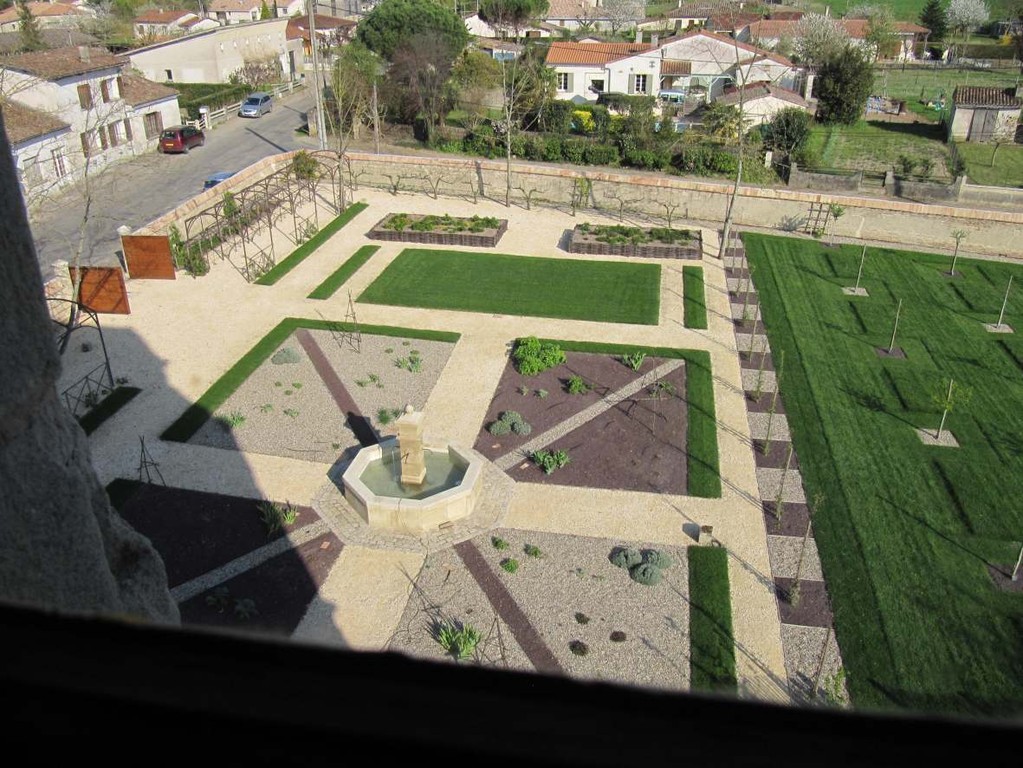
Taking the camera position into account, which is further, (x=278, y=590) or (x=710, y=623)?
(x=278, y=590)

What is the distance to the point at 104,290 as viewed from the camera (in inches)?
839

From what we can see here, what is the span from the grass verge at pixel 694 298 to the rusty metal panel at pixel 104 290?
14.5 metres

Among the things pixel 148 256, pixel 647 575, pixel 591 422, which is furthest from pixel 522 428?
pixel 148 256

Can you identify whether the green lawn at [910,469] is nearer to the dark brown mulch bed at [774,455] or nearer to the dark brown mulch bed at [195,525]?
the dark brown mulch bed at [774,455]

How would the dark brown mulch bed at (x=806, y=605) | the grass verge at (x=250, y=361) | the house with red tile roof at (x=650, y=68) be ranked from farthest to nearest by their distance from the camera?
the house with red tile roof at (x=650, y=68)
the grass verge at (x=250, y=361)
the dark brown mulch bed at (x=806, y=605)

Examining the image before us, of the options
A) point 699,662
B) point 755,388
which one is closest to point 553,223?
point 755,388

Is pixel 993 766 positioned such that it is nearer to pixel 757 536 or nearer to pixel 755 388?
pixel 757 536

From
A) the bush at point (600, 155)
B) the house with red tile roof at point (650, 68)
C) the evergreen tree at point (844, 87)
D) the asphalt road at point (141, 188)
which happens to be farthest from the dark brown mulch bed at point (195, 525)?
the evergreen tree at point (844, 87)

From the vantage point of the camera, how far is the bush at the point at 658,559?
13680mm

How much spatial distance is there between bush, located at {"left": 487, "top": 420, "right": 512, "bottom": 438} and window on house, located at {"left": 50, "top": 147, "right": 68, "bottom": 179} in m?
22.9

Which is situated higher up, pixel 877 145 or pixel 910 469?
pixel 877 145

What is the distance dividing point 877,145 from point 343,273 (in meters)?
30.0

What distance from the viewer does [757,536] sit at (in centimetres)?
1462

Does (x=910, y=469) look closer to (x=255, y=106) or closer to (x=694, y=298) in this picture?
(x=694, y=298)
